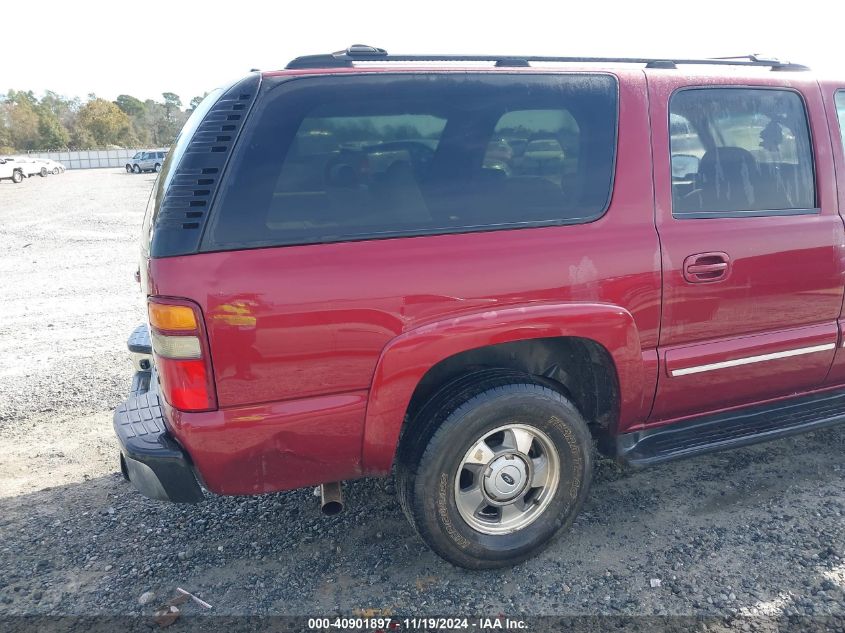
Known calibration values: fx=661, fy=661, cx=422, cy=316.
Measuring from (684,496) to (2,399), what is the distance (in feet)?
14.9

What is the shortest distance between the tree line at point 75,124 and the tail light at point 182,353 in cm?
7364

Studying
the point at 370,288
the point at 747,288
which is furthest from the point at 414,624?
the point at 747,288

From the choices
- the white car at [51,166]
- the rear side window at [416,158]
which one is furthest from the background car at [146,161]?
the rear side window at [416,158]

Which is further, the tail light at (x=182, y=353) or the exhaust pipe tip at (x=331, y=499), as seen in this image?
the exhaust pipe tip at (x=331, y=499)

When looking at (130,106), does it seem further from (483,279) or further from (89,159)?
(483,279)

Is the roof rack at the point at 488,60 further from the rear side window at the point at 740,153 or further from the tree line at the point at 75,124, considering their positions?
the tree line at the point at 75,124

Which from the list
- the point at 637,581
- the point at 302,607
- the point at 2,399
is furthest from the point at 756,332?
the point at 2,399

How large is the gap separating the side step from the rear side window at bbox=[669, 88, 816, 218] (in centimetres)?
97

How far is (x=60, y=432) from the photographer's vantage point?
420cm

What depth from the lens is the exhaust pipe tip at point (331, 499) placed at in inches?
105

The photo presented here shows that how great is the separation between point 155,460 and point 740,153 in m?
2.84

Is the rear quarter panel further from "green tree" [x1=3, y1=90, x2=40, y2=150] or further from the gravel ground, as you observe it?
"green tree" [x1=3, y1=90, x2=40, y2=150]

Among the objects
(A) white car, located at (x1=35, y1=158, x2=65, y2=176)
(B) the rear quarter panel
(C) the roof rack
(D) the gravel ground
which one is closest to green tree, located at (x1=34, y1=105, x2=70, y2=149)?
(A) white car, located at (x1=35, y1=158, x2=65, y2=176)

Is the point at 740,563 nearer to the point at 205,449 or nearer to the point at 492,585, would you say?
the point at 492,585
